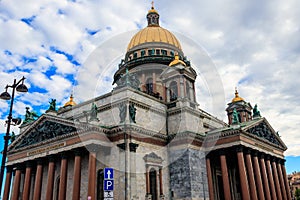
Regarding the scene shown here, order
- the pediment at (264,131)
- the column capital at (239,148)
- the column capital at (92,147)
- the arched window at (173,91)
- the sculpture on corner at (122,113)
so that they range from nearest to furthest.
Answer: the column capital at (92,147), the sculpture on corner at (122,113), the column capital at (239,148), the pediment at (264,131), the arched window at (173,91)

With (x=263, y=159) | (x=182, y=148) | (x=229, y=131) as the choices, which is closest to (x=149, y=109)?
(x=182, y=148)

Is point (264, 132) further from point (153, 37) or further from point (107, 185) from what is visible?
point (107, 185)

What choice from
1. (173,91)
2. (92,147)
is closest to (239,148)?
(173,91)

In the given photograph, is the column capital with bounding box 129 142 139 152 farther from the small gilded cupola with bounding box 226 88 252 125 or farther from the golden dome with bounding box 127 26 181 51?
the golden dome with bounding box 127 26 181 51

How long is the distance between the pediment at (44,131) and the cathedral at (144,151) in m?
0.10

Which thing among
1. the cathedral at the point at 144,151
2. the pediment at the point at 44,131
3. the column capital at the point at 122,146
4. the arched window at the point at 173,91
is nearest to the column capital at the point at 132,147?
the cathedral at the point at 144,151

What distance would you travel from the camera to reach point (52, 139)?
91.7 feet

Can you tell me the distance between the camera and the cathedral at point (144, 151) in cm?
2541

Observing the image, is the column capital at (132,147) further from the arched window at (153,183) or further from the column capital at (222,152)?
the column capital at (222,152)

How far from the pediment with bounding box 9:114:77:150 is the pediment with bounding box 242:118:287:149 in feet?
59.7

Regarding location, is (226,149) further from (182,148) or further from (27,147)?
(27,147)

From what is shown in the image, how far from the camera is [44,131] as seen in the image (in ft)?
96.5

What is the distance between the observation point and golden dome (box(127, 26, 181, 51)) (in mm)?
43394

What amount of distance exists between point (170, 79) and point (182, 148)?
9.04 m
